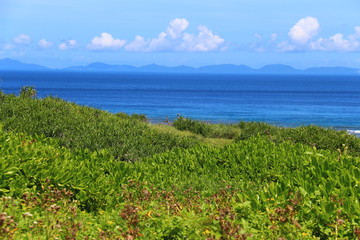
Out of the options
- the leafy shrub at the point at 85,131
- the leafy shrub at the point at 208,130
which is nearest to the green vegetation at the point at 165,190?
the leafy shrub at the point at 85,131

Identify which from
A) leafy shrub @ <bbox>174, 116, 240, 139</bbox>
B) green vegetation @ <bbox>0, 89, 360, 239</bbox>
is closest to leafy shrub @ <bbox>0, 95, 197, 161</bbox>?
green vegetation @ <bbox>0, 89, 360, 239</bbox>

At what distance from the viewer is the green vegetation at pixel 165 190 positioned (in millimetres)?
5395

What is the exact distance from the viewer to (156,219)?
5559mm

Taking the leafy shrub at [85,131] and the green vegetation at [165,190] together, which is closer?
the green vegetation at [165,190]

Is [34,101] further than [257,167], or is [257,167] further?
[34,101]

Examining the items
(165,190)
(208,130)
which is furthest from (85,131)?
(208,130)

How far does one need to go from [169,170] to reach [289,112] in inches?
2917

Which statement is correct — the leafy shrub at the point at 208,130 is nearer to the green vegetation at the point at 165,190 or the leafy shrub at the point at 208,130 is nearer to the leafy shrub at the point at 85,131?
the leafy shrub at the point at 85,131

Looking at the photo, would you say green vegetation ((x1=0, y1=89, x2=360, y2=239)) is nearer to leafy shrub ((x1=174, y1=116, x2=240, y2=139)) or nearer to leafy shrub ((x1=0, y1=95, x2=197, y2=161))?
leafy shrub ((x1=0, y1=95, x2=197, y2=161))

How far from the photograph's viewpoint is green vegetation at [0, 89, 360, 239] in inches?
212

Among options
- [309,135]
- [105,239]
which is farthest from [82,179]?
[309,135]

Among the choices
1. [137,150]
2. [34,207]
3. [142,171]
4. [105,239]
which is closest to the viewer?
[105,239]

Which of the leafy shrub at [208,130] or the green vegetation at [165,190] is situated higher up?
the green vegetation at [165,190]

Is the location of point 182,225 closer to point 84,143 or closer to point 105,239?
point 105,239
